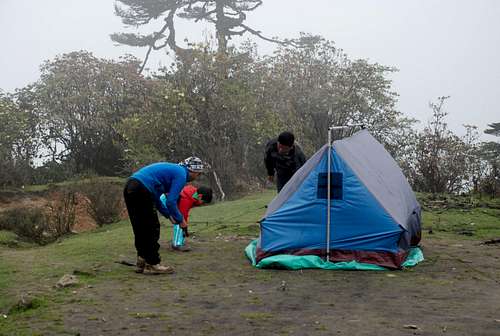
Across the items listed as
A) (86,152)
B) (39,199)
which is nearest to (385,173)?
(39,199)

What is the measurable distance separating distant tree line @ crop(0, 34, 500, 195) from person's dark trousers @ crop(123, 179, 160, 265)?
406 inches

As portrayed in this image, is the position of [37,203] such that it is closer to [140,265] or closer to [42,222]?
[42,222]

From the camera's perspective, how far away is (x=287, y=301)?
18.1ft

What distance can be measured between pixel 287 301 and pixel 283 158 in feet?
11.7

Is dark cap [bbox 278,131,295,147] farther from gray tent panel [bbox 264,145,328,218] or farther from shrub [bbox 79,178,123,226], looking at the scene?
shrub [bbox 79,178,123,226]

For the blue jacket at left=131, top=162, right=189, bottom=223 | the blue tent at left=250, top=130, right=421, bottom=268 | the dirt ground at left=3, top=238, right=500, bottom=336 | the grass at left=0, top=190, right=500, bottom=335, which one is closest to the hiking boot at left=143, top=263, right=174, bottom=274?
the dirt ground at left=3, top=238, right=500, bottom=336

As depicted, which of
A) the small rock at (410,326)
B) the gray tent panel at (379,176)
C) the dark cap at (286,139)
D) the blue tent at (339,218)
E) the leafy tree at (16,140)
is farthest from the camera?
the leafy tree at (16,140)

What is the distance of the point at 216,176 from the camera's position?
1806 centimetres

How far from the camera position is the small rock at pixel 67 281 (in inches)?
236

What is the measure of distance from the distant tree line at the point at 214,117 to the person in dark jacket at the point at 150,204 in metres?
10.1

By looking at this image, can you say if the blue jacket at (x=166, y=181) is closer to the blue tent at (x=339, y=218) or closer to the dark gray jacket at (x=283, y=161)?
the blue tent at (x=339, y=218)

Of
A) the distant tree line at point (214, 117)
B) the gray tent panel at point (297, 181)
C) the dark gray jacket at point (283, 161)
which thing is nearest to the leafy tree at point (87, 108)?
the distant tree line at point (214, 117)

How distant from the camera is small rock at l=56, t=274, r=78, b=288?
599 cm

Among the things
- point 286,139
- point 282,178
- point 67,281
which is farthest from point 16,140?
point 67,281
